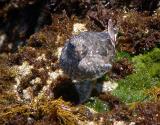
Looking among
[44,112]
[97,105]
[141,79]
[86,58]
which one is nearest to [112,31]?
[141,79]

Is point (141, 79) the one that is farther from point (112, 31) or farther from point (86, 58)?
point (86, 58)

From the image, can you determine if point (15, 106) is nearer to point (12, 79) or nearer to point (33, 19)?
point (12, 79)

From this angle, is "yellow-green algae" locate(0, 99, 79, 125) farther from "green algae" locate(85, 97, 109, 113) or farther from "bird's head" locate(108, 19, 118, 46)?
"bird's head" locate(108, 19, 118, 46)

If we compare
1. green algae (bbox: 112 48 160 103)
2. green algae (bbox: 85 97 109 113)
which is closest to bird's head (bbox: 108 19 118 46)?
green algae (bbox: 112 48 160 103)

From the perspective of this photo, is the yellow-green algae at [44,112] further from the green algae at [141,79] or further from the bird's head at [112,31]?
the bird's head at [112,31]

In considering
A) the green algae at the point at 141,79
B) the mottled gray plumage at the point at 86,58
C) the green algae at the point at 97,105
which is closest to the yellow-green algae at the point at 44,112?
the green algae at the point at 97,105
